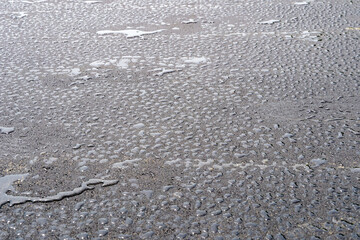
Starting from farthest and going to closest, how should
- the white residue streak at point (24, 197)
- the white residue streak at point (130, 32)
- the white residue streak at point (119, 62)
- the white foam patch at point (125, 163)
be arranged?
the white residue streak at point (130, 32)
the white residue streak at point (119, 62)
the white foam patch at point (125, 163)
the white residue streak at point (24, 197)

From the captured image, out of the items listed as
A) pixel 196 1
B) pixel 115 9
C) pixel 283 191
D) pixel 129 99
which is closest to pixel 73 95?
pixel 129 99

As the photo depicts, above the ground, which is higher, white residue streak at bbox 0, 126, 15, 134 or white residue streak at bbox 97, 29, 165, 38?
white residue streak at bbox 0, 126, 15, 134

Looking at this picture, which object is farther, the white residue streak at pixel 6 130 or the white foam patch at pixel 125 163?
the white residue streak at pixel 6 130

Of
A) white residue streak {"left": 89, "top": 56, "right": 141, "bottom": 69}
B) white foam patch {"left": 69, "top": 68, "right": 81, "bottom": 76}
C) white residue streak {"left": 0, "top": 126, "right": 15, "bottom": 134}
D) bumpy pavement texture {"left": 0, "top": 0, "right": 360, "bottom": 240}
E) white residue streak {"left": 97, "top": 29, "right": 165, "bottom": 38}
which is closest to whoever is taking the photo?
bumpy pavement texture {"left": 0, "top": 0, "right": 360, "bottom": 240}

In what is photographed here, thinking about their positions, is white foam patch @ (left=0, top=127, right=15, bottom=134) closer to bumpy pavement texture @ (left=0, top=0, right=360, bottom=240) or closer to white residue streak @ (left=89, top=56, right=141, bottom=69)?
bumpy pavement texture @ (left=0, top=0, right=360, bottom=240)

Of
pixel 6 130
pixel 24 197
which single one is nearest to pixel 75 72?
pixel 6 130

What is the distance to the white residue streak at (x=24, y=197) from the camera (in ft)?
7.94

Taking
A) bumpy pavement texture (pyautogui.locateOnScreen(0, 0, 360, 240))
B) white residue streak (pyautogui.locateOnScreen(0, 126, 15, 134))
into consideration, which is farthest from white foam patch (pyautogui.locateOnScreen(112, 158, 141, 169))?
white residue streak (pyautogui.locateOnScreen(0, 126, 15, 134))

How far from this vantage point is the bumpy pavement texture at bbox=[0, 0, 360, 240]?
7.41ft

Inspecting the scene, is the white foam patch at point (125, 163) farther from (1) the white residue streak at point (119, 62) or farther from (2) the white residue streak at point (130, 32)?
(2) the white residue streak at point (130, 32)

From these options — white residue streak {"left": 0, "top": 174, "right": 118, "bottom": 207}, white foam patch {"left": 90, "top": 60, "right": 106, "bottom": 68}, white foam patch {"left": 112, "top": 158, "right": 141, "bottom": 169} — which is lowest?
white foam patch {"left": 90, "top": 60, "right": 106, "bottom": 68}

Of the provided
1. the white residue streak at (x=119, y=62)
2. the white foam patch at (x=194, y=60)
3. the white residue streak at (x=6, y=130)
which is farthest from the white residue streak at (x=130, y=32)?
the white residue streak at (x=6, y=130)

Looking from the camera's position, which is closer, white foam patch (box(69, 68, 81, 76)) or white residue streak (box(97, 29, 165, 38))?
white foam patch (box(69, 68, 81, 76))

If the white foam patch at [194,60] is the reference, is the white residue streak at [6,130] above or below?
above
